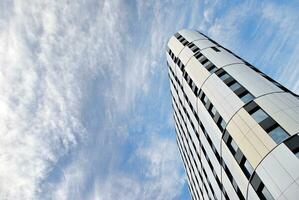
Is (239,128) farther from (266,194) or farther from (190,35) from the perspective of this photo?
(190,35)

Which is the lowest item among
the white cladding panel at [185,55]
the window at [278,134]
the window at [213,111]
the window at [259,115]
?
the window at [278,134]

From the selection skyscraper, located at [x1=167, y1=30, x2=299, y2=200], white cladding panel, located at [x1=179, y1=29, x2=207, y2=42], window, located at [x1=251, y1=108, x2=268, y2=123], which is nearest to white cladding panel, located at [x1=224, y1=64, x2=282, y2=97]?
skyscraper, located at [x1=167, y1=30, x2=299, y2=200]

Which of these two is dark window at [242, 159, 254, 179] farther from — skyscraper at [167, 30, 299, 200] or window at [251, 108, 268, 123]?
window at [251, 108, 268, 123]

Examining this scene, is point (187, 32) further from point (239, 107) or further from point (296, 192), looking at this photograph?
point (296, 192)

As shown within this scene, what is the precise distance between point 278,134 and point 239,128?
4.67 metres

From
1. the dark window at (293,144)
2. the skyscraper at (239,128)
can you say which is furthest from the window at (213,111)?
the dark window at (293,144)

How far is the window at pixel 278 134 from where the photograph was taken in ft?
80.4

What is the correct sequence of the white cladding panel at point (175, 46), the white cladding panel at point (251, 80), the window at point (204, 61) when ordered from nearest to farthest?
the white cladding panel at point (251, 80) < the window at point (204, 61) < the white cladding panel at point (175, 46)

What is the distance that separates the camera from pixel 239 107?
31.0m

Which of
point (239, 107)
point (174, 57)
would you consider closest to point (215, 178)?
point (239, 107)

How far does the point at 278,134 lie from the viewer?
25078 mm

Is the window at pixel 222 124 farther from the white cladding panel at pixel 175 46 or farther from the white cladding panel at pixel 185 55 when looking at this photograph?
the white cladding panel at pixel 175 46

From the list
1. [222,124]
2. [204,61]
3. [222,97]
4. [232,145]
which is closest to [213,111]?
[222,97]

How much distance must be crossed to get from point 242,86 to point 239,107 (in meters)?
3.64
